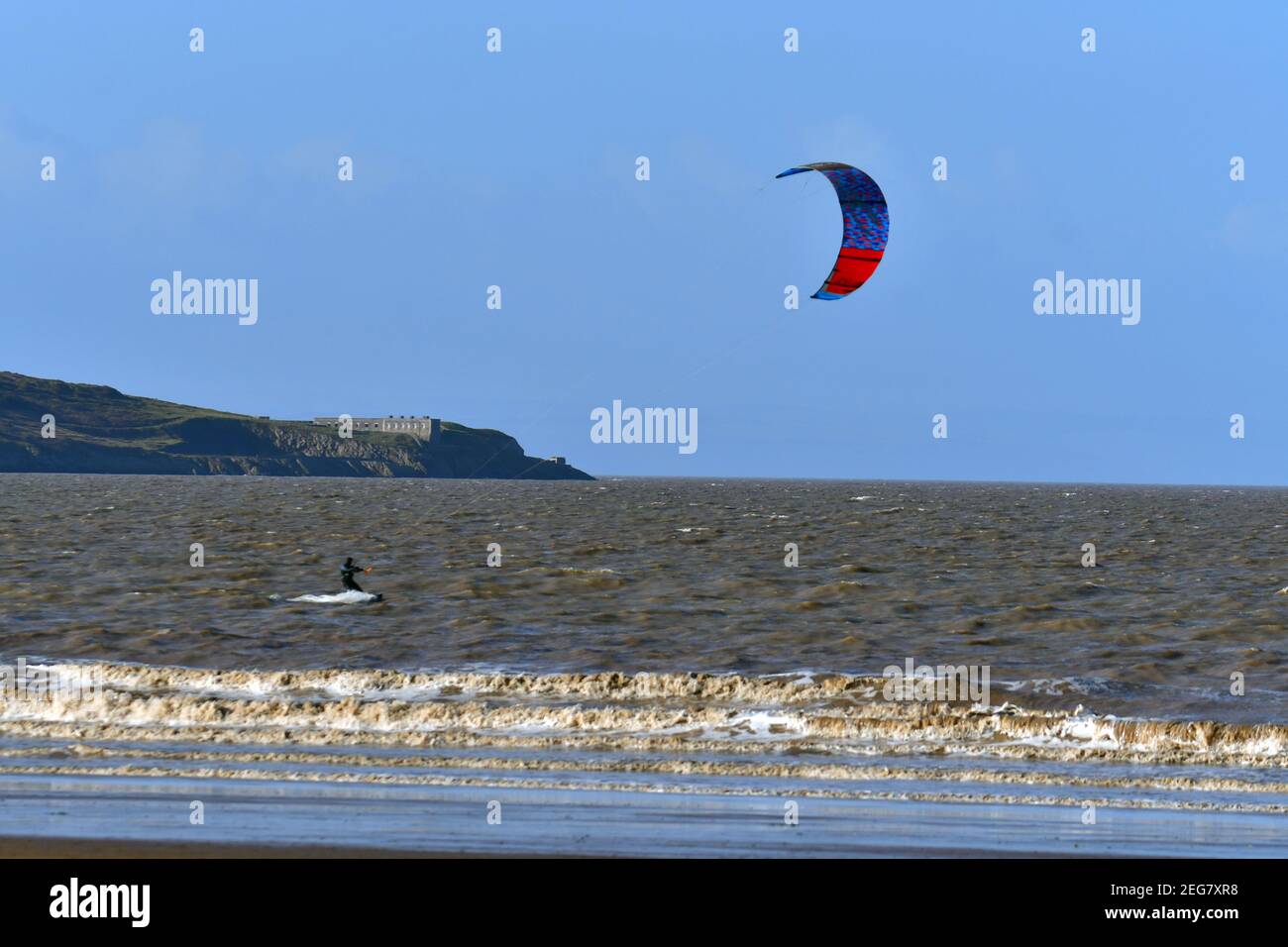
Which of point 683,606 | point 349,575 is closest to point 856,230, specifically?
point 683,606

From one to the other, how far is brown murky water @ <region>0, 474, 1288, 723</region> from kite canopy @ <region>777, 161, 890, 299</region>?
25.3 ft

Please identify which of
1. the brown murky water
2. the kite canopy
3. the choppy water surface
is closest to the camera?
the choppy water surface

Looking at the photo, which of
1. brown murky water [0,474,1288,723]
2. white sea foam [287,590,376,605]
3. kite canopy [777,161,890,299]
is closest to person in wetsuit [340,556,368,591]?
white sea foam [287,590,376,605]

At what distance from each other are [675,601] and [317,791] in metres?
23.2

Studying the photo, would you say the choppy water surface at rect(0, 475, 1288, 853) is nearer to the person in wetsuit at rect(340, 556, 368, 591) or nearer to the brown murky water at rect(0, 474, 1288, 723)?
the brown murky water at rect(0, 474, 1288, 723)

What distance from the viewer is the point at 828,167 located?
117 feet

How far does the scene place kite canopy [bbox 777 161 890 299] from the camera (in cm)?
3638

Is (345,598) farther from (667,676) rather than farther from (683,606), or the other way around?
(667,676)

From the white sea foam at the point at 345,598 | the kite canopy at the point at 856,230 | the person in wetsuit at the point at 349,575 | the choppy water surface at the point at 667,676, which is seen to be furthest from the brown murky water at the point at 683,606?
the kite canopy at the point at 856,230

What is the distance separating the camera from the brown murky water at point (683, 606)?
2823 centimetres

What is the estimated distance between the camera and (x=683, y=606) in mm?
37969

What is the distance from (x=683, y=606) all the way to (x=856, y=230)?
9.93 metres
